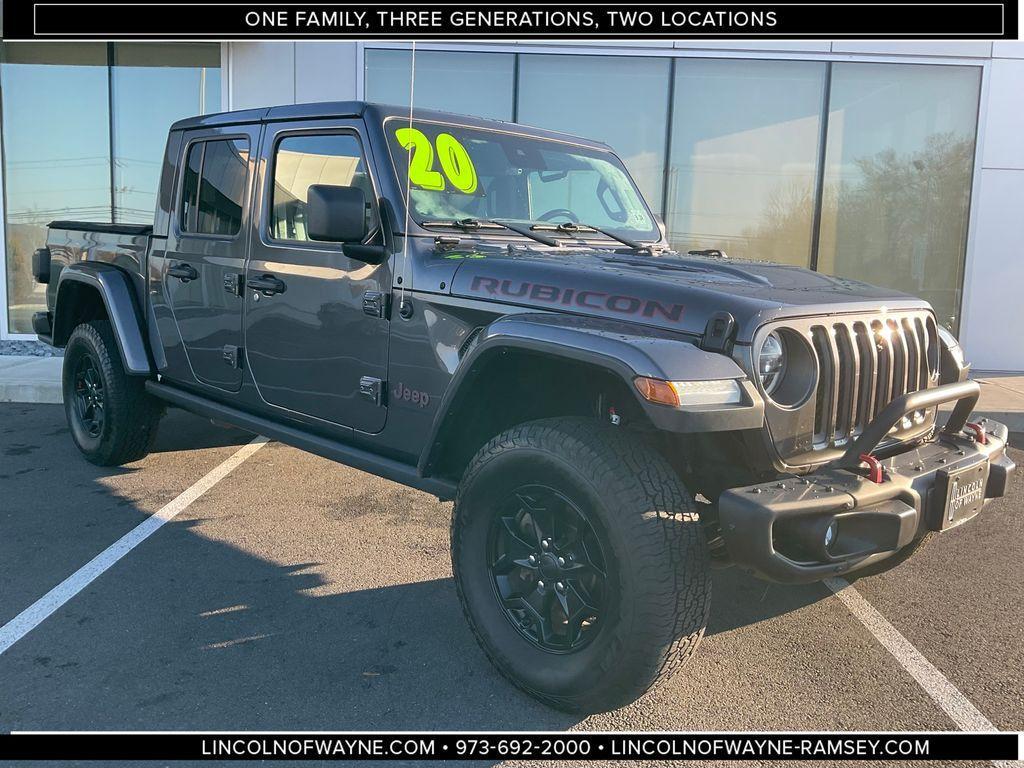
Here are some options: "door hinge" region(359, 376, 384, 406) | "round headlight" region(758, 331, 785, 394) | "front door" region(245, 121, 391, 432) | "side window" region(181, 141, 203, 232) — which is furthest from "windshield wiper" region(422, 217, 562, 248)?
"side window" region(181, 141, 203, 232)

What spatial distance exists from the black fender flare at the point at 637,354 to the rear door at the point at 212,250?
70.4 inches

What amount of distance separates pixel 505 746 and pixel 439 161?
88.6 inches

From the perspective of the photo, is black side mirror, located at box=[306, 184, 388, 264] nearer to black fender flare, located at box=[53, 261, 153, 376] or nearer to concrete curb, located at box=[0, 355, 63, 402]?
black fender flare, located at box=[53, 261, 153, 376]

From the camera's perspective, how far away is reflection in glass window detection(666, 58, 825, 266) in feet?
33.1

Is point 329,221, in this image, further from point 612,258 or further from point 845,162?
point 845,162

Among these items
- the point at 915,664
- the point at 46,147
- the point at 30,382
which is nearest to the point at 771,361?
the point at 915,664

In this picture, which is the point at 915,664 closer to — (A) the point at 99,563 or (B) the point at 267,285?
(B) the point at 267,285

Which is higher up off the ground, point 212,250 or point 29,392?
point 212,250

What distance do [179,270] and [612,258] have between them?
2.41m

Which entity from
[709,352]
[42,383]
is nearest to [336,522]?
[709,352]

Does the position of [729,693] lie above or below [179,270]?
below

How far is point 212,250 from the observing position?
13.9ft
